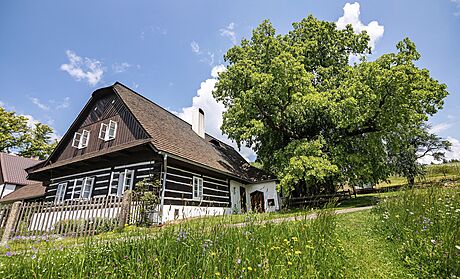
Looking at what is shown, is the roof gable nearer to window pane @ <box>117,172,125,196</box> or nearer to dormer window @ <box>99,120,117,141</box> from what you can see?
dormer window @ <box>99,120,117,141</box>

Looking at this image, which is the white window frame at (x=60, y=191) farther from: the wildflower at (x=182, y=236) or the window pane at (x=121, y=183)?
the wildflower at (x=182, y=236)

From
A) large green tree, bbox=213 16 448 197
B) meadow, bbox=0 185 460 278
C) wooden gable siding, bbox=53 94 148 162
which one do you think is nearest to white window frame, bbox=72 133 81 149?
wooden gable siding, bbox=53 94 148 162

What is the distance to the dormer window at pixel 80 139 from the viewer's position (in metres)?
16.3

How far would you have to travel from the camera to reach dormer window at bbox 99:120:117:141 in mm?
14867

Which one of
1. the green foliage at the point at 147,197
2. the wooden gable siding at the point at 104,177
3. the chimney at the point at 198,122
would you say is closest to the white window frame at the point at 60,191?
the wooden gable siding at the point at 104,177

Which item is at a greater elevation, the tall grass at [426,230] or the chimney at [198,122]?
the chimney at [198,122]

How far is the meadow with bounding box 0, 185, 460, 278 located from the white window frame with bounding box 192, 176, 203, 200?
10.0 m

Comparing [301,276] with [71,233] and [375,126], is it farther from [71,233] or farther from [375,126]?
[375,126]

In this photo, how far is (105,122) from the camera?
15891 millimetres

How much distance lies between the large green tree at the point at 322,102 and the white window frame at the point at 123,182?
779 centimetres

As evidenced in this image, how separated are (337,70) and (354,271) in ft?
65.2

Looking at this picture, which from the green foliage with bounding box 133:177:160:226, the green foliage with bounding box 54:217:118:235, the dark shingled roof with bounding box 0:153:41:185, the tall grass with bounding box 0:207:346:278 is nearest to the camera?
the tall grass with bounding box 0:207:346:278

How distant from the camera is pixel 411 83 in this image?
14.0m

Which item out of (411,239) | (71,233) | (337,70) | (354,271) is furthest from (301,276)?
(337,70)
